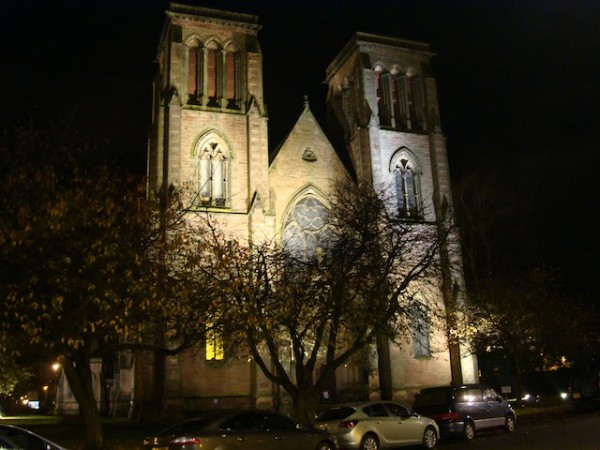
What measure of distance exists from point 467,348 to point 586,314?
6795mm

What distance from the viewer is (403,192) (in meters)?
37.9

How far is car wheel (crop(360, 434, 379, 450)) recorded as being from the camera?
1629 cm

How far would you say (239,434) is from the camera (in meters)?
12.9

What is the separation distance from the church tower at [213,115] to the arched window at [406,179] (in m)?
8.10

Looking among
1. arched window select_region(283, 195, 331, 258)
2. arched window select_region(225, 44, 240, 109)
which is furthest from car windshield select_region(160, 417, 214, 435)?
arched window select_region(225, 44, 240, 109)

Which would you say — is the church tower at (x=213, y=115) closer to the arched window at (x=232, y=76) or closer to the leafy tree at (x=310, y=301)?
the arched window at (x=232, y=76)

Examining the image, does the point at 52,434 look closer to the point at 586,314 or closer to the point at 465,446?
the point at 465,446

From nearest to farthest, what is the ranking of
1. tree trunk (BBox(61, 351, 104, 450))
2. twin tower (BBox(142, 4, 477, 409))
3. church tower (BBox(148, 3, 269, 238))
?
1. tree trunk (BBox(61, 351, 104, 450))
2. twin tower (BBox(142, 4, 477, 409))
3. church tower (BBox(148, 3, 269, 238))

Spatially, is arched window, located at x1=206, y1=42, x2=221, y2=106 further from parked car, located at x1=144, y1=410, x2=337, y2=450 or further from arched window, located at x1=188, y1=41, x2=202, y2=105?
parked car, located at x1=144, y1=410, x2=337, y2=450

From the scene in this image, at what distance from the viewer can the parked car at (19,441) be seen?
37.7ft

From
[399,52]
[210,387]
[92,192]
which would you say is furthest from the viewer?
[399,52]

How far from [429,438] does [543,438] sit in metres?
3.22

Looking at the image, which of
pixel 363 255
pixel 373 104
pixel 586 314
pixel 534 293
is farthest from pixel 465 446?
pixel 373 104

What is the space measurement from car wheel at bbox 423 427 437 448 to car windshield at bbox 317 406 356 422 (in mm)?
2567
